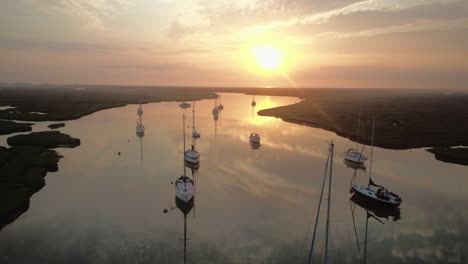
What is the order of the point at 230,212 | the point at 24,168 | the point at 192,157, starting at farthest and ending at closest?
1. the point at 192,157
2. the point at 24,168
3. the point at 230,212

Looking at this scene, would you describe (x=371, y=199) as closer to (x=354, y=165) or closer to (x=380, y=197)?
(x=380, y=197)

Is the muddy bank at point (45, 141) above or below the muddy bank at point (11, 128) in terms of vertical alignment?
below

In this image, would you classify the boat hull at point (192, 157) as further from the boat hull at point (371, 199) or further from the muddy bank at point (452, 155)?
the muddy bank at point (452, 155)

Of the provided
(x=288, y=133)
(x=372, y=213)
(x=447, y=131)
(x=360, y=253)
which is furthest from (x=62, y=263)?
(x=447, y=131)

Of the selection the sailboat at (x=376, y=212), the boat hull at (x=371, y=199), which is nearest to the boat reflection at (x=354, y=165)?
the boat hull at (x=371, y=199)

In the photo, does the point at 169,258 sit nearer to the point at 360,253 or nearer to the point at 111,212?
the point at 111,212

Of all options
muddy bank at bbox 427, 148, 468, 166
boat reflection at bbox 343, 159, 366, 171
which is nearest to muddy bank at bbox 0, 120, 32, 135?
boat reflection at bbox 343, 159, 366, 171

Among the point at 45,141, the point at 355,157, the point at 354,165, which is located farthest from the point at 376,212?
the point at 45,141

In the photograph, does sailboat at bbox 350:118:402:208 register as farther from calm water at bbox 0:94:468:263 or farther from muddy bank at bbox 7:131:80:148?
muddy bank at bbox 7:131:80:148
